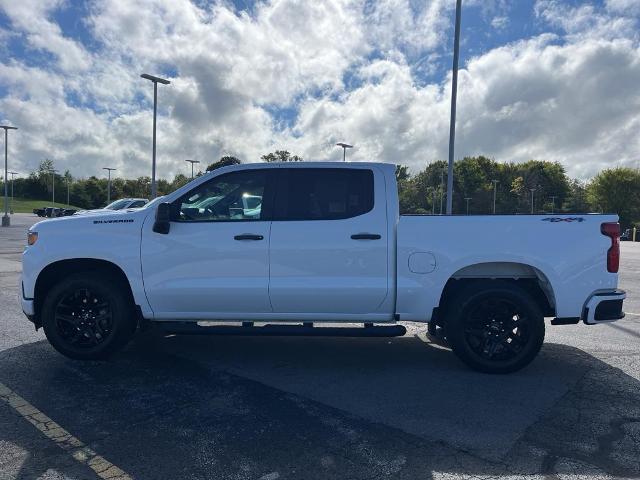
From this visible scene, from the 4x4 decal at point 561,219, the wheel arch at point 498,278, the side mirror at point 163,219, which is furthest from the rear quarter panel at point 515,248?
the side mirror at point 163,219

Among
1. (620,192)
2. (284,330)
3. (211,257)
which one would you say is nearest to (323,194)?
(211,257)

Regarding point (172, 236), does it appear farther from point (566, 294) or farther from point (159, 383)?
point (566, 294)

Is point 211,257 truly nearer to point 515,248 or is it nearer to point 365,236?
point 365,236

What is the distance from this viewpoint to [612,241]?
4.65 m

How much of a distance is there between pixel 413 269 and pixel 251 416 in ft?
6.52

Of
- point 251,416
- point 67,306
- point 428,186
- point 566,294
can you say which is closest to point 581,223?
point 566,294

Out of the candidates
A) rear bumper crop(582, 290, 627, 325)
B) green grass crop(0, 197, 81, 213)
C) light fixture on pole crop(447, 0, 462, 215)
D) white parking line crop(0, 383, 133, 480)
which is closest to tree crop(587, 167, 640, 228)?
light fixture on pole crop(447, 0, 462, 215)

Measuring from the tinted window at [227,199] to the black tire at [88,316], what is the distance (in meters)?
1.03

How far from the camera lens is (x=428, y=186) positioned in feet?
313

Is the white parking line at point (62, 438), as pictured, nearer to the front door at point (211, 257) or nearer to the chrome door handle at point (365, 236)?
the front door at point (211, 257)

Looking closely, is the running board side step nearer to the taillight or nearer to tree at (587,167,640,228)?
the taillight

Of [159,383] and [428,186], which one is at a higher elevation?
[428,186]

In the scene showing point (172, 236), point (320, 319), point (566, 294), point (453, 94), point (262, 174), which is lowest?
point (320, 319)

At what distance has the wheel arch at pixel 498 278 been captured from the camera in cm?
482
